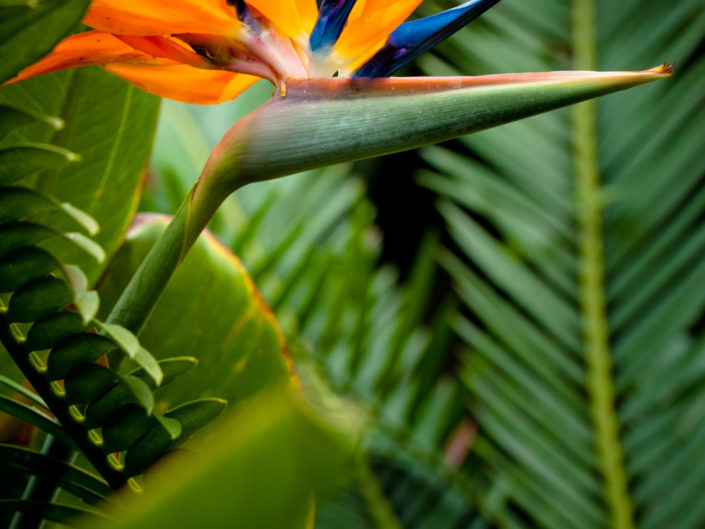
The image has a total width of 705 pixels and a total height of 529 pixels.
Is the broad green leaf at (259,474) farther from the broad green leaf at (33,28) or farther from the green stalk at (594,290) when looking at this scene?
the green stalk at (594,290)

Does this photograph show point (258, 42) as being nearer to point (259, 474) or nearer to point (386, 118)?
point (386, 118)

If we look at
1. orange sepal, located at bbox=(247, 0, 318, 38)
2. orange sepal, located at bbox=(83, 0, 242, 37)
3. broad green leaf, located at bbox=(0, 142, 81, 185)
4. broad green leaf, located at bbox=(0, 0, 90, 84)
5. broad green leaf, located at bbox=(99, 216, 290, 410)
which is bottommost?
broad green leaf, located at bbox=(99, 216, 290, 410)

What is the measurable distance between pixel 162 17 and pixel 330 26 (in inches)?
2.3

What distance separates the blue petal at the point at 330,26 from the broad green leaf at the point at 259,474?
0.18 m

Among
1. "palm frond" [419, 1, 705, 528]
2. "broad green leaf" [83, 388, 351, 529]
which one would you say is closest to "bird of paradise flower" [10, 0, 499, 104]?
"broad green leaf" [83, 388, 351, 529]

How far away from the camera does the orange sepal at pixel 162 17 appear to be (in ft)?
0.79

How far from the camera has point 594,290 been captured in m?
0.78

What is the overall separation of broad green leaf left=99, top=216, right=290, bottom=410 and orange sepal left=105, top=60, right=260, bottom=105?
68 millimetres

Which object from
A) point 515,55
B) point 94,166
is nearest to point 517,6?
point 515,55

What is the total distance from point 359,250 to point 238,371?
37cm

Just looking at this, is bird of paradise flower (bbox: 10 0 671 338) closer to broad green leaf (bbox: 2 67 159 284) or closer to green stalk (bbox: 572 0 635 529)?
broad green leaf (bbox: 2 67 159 284)

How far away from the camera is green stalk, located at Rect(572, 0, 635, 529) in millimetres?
722

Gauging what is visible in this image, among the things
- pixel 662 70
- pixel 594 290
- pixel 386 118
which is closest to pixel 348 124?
pixel 386 118

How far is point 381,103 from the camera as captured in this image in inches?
8.9
